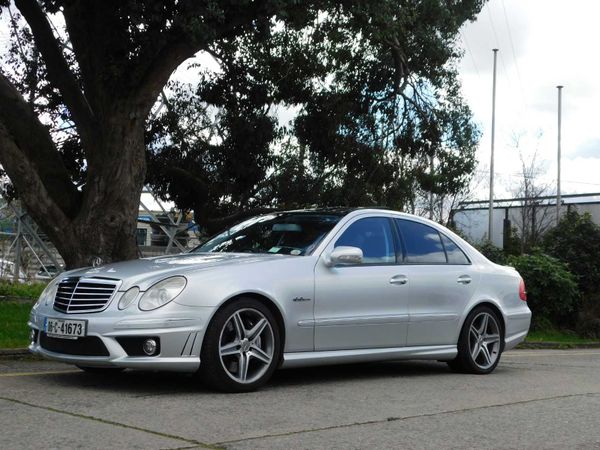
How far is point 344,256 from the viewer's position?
7191 millimetres

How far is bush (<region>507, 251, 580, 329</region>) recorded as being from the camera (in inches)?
706

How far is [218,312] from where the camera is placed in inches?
254

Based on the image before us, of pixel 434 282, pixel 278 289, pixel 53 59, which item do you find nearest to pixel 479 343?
→ pixel 434 282

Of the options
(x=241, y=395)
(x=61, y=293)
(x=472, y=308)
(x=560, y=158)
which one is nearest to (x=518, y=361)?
(x=472, y=308)

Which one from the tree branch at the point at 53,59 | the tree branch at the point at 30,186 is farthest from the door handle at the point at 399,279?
the tree branch at the point at 53,59

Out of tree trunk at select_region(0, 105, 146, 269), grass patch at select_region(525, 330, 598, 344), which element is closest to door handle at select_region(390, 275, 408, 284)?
tree trunk at select_region(0, 105, 146, 269)

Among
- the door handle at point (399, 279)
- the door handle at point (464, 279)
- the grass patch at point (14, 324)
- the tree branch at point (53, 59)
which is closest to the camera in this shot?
the door handle at point (399, 279)

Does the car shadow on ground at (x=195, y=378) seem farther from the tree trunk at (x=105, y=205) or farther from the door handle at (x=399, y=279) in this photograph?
the tree trunk at (x=105, y=205)

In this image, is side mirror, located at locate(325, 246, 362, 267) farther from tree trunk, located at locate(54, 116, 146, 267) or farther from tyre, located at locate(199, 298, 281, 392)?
tree trunk, located at locate(54, 116, 146, 267)

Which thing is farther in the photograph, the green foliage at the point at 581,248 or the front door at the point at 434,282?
the green foliage at the point at 581,248

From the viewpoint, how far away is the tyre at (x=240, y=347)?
6.39 m

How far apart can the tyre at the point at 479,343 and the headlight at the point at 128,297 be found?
3490 millimetres

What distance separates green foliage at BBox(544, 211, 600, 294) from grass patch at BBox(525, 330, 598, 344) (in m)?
→ 1.42

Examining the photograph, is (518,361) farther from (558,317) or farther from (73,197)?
(558,317)
